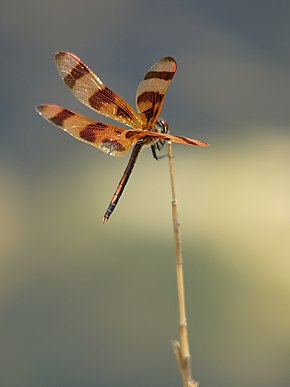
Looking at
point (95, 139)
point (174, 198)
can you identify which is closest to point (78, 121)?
point (95, 139)

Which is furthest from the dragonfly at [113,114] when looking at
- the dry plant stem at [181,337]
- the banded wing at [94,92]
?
the dry plant stem at [181,337]

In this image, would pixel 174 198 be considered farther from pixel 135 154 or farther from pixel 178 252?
pixel 135 154

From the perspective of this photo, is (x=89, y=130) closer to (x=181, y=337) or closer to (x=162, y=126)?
(x=162, y=126)

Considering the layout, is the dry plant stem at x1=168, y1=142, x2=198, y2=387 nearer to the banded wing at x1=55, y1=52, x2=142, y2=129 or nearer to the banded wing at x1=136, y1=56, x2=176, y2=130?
the banded wing at x1=136, y1=56, x2=176, y2=130

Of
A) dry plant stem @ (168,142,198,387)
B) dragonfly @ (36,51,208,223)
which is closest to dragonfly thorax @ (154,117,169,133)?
dragonfly @ (36,51,208,223)

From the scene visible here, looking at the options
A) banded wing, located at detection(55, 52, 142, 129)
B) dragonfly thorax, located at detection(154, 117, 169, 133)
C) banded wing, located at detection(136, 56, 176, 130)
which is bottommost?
dragonfly thorax, located at detection(154, 117, 169, 133)

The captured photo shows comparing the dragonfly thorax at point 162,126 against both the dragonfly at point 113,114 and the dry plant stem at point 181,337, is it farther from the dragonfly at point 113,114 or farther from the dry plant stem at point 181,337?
the dry plant stem at point 181,337
